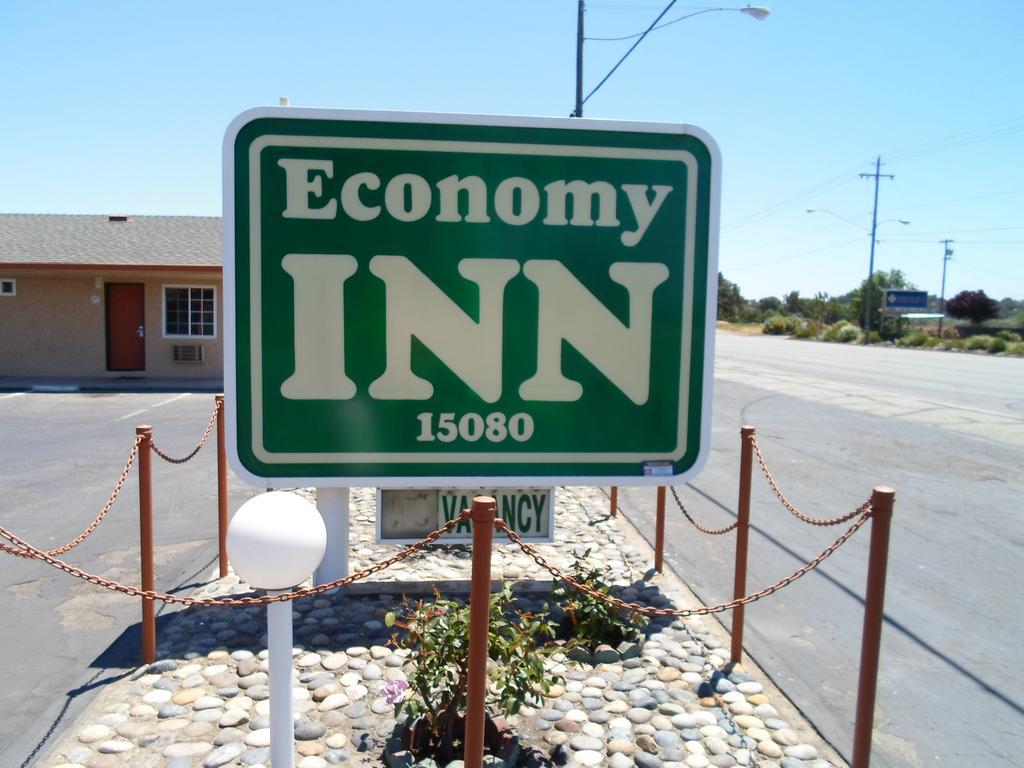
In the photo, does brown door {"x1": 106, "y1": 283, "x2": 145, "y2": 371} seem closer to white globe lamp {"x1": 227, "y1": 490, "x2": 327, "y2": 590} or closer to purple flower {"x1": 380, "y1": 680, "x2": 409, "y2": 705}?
purple flower {"x1": 380, "y1": 680, "x2": 409, "y2": 705}

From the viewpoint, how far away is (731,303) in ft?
330

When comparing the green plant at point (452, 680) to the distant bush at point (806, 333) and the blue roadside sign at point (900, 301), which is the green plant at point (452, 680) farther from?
the distant bush at point (806, 333)

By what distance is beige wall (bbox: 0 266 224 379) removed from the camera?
19.7 metres

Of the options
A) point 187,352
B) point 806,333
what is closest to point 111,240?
point 187,352

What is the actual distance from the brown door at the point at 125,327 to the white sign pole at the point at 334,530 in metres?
17.0

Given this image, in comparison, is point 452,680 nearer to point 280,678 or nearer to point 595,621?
point 280,678

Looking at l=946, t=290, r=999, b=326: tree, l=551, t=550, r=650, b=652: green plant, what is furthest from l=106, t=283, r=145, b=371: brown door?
l=946, t=290, r=999, b=326: tree

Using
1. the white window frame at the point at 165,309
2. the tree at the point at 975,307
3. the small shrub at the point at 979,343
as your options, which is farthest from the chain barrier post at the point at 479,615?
the tree at the point at 975,307

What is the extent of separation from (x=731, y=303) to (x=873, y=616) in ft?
334

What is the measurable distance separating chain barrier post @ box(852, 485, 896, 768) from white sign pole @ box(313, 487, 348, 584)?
295 cm

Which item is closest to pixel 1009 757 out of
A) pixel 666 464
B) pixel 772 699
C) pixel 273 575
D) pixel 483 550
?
pixel 772 699

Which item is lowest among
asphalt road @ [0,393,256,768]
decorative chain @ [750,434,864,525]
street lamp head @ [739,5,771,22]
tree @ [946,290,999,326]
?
asphalt road @ [0,393,256,768]

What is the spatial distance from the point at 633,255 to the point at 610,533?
15.3 feet

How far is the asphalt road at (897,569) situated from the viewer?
3.96 metres
